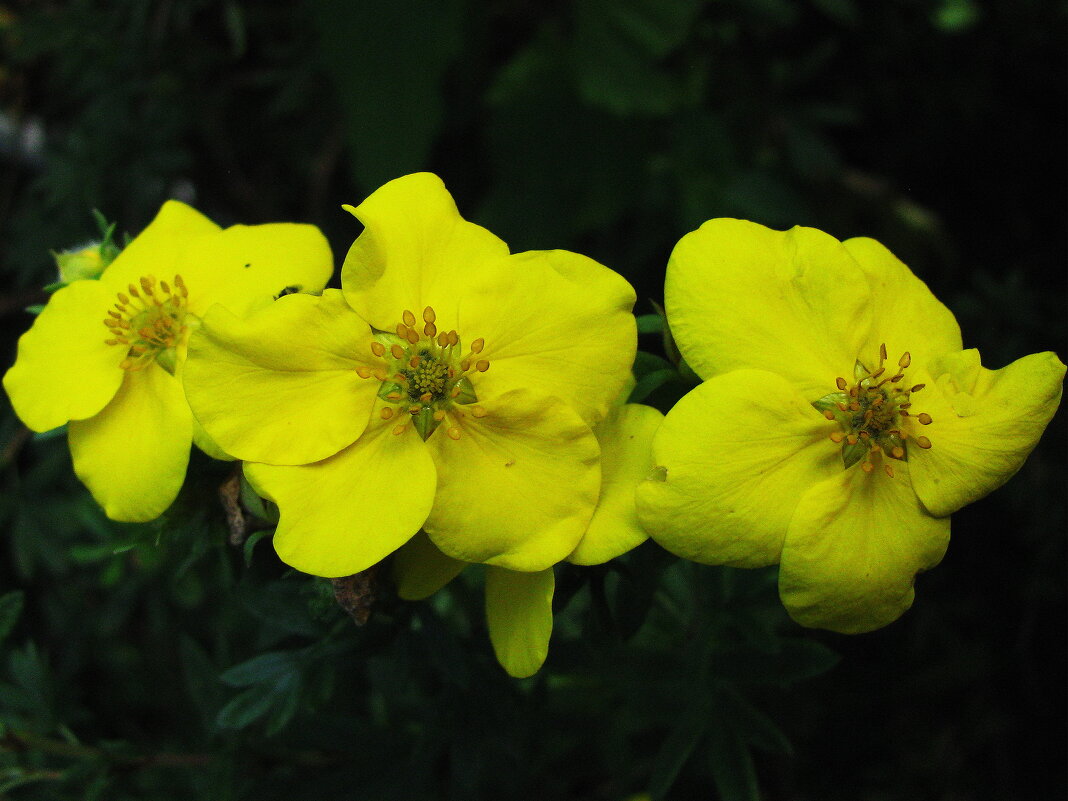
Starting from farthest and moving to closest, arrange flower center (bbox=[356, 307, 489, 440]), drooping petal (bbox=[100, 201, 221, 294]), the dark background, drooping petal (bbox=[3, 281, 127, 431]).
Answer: the dark background < drooping petal (bbox=[100, 201, 221, 294]) < drooping petal (bbox=[3, 281, 127, 431]) < flower center (bbox=[356, 307, 489, 440])

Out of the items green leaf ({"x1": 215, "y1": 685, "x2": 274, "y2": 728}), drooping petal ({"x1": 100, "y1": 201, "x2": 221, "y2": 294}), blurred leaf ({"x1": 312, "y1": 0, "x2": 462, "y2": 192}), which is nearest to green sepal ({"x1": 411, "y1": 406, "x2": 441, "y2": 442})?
drooping petal ({"x1": 100, "y1": 201, "x2": 221, "y2": 294})

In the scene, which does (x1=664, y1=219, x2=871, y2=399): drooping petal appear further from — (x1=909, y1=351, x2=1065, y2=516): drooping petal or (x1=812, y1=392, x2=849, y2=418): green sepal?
(x1=909, y1=351, x2=1065, y2=516): drooping petal

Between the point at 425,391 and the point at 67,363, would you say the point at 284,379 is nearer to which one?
the point at 425,391

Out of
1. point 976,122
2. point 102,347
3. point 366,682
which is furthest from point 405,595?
point 976,122

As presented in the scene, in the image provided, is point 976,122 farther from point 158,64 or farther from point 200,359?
point 200,359

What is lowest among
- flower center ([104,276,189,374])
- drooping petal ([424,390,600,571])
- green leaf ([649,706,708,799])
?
green leaf ([649,706,708,799])

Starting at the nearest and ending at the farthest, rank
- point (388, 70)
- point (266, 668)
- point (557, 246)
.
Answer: point (266, 668) < point (388, 70) < point (557, 246)

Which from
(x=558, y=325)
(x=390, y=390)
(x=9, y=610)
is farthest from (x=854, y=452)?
(x=9, y=610)
